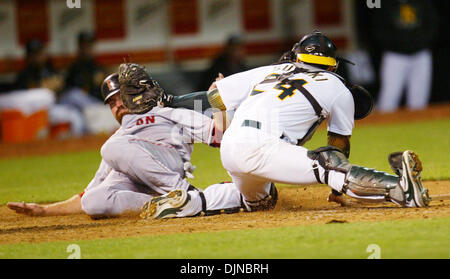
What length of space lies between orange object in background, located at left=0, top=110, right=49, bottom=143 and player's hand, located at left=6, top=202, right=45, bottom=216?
23.0 feet

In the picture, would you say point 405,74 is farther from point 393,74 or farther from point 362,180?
point 362,180

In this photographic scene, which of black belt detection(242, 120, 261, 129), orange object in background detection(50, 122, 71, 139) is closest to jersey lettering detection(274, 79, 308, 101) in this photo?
black belt detection(242, 120, 261, 129)

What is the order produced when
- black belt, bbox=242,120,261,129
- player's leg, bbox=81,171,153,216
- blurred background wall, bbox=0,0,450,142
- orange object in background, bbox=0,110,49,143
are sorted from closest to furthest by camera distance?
black belt, bbox=242,120,261,129 → player's leg, bbox=81,171,153,216 → orange object in background, bbox=0,110,49,143 → blurred background wall, bbox=0,0,450,142

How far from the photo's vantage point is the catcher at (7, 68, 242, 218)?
595cm

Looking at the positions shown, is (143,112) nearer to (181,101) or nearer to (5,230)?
(181,101)

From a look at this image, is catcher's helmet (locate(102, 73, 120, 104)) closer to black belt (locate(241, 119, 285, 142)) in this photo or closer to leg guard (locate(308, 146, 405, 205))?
black belt (locate(241, 119, 285, 142))

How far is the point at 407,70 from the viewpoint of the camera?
13.1 m

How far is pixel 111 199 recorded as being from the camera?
239 inches

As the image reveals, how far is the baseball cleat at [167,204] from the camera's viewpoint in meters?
5.74

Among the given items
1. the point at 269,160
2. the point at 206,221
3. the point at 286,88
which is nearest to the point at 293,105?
the point at 286,88

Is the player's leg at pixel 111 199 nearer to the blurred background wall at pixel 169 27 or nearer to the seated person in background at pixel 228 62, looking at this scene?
the seated person in background at pixel 228 62

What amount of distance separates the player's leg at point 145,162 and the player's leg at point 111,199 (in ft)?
0.40

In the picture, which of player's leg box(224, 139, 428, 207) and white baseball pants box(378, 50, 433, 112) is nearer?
player's leg box(224, 139, 428, 207)

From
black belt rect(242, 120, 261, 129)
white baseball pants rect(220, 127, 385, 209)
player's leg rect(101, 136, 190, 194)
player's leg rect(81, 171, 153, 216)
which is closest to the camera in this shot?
white baseball pants rect(220, 127, 385, 209)
